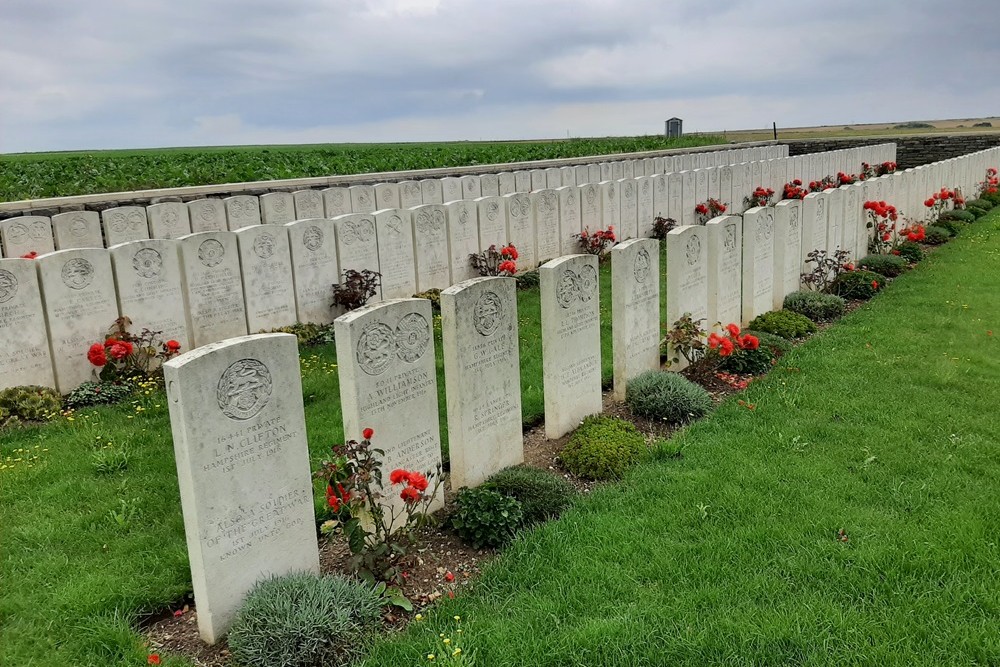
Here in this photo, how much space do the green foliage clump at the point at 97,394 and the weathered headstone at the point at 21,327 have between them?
0.35 m

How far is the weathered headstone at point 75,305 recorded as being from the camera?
6551mm

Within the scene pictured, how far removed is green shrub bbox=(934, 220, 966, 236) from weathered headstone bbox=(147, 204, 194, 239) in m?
13.1

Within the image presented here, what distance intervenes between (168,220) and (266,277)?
3207mm

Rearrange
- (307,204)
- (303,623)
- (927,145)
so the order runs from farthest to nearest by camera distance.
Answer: (927,145) < (307,204) < (303,623)

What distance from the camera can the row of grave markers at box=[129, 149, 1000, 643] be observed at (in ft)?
11.1

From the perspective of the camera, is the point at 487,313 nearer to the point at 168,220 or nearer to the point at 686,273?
the point at 686,273

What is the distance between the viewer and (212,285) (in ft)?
25.0

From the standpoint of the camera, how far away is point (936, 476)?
452 cm

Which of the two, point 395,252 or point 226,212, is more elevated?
point 226,212

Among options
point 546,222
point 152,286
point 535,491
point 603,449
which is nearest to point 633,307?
point 603,449

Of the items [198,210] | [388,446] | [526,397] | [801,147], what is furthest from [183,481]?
[801,147]

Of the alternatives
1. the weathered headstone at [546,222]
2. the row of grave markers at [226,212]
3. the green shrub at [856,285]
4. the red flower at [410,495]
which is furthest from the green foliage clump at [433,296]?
the red flower at [410,495]

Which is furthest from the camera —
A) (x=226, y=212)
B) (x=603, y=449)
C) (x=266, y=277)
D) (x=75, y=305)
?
(x=226, y=212)

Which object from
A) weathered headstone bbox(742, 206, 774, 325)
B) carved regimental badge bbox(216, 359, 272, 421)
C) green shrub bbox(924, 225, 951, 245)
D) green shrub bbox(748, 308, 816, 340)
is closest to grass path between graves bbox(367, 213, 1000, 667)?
carved regimental badge bbox(216, 359, 272, 421)
